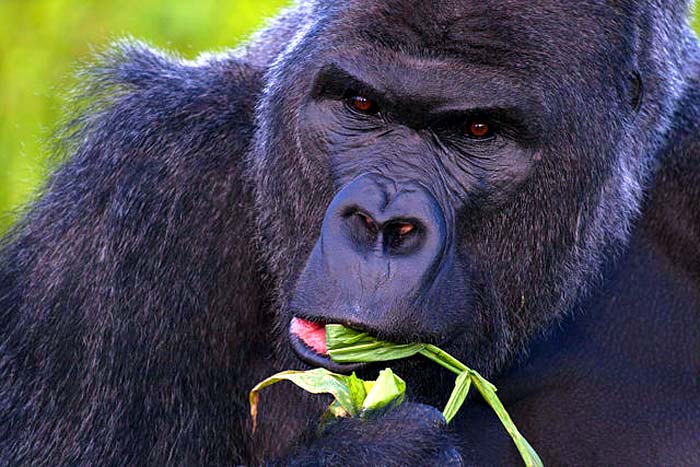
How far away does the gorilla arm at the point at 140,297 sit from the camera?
439 cm

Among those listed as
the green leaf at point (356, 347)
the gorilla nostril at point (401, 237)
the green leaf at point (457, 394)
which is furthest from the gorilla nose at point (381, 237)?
the green leaf at point (457, 394)

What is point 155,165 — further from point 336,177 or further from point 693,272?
point 693,272

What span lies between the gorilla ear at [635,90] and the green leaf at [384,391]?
1.23 m

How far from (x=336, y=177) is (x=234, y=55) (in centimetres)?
121

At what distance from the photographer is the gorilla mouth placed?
3834 mm

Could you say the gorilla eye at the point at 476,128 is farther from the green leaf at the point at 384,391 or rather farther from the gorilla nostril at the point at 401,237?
the green leaf at the point at 384,391

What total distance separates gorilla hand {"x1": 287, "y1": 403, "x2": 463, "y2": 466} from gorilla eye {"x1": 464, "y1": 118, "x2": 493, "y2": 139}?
2.60ft

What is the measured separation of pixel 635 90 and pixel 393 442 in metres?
1.40

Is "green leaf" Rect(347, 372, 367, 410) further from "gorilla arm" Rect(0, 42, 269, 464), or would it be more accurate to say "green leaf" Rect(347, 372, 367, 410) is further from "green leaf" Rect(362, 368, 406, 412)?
"gorilla arm" Rect(0, 42, 269, 464)

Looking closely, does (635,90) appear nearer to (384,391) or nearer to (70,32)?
(384,391)

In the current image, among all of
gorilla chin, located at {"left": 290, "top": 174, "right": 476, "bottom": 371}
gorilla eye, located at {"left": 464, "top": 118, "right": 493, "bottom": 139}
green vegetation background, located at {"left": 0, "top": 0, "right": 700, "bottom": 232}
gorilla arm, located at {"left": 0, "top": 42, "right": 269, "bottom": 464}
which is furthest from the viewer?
green vegetation background, located at {"left": 0, "top": 0, "right": 700, "bottom": 232}

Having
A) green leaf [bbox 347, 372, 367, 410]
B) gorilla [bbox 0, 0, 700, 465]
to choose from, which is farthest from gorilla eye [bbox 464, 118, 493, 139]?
green leaf [bbox 347, 372, 367, 410]

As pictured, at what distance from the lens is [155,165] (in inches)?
180

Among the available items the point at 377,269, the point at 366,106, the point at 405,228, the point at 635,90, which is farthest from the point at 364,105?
the point at 635,90
